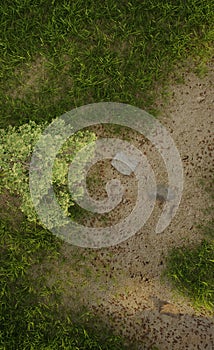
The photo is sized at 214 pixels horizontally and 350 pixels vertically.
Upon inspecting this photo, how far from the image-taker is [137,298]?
14.9 ft

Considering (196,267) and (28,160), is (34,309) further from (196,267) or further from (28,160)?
(196,267)

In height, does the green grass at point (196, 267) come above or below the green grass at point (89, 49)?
below

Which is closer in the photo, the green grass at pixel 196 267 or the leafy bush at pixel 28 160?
the leafy bush at pixel 28 160

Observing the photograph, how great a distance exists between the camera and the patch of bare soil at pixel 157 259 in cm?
450

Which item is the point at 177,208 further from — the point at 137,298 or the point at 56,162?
the point at 56,162

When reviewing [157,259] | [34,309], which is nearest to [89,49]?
[157,259]

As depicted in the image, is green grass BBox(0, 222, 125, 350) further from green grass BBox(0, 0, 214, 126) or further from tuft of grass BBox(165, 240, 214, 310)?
green grass BBox(0, 0, 214, 126)

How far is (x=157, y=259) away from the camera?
14.9 ft

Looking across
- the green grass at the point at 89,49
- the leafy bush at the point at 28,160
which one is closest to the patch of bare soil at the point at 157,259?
the green grass at the point at 89,49

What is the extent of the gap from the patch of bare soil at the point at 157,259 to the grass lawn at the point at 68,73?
0.17 metres

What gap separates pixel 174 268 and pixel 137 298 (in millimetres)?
474

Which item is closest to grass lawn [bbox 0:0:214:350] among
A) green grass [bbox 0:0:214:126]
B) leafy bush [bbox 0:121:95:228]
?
green grass [bbox 0:0:214:126]

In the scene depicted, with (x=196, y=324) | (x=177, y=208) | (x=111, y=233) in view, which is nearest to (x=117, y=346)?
(x=196, y=324)

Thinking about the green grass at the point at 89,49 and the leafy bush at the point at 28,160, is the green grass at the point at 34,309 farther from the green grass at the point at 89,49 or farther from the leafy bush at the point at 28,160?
the green grass at the point at 89,49
